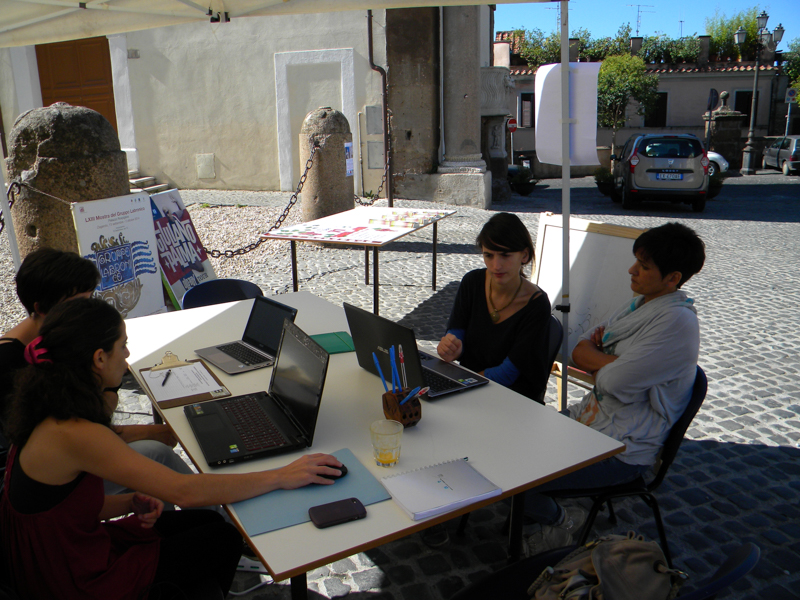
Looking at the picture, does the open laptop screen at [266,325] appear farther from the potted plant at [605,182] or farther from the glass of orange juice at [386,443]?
the potted plant at [605,182]

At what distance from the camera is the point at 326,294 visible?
270 inches

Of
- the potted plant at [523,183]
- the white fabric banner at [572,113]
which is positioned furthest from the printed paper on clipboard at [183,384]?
the potted plant at [523,183]

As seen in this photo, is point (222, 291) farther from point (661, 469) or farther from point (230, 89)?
point (230, 89)

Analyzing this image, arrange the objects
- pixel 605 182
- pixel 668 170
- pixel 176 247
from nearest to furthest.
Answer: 1. pixel 176 247
2. pixel 668 170
3. pixel 605 182

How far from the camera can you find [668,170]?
41.7ft

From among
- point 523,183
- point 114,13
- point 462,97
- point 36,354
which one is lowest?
point 523,183

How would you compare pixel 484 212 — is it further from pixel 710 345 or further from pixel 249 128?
pixel 710 345

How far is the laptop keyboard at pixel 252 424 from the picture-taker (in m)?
2.11

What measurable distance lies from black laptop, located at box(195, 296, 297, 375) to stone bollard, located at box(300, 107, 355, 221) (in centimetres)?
606

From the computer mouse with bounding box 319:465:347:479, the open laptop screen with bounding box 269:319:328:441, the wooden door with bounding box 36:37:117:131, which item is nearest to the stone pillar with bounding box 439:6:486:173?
the wooden door with bounding box 36:37:117:131

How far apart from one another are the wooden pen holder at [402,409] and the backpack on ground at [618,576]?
754 mm

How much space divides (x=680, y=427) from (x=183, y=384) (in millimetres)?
1908

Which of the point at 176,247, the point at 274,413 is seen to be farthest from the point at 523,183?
the point at 274,413

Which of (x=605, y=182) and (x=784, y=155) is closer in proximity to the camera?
(x=605, y=182)
